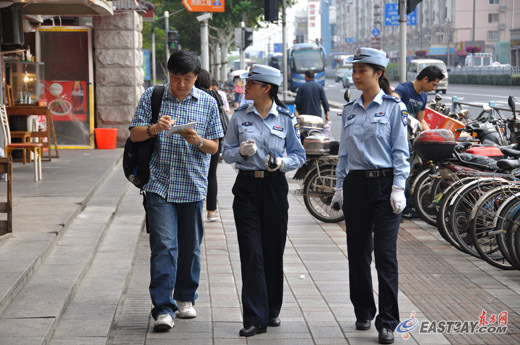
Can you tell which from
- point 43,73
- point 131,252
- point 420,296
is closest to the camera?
point 420,296

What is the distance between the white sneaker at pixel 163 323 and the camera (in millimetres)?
→ 5559

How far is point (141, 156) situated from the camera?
220 inches

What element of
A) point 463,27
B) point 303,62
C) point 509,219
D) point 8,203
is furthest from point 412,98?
point 463,27

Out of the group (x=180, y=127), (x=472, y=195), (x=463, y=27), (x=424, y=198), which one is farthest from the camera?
(x=463, y=27)

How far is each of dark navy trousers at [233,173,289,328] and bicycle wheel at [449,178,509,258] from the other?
2950mm

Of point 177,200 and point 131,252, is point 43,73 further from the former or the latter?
point 177,200

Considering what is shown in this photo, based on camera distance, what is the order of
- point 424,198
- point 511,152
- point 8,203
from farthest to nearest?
point 424,198 < point 511,152 < point 8,203

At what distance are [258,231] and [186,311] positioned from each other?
784 millimetres

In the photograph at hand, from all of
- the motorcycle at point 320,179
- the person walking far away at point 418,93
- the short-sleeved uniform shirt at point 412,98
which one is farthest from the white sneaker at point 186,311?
the short-sleeved uniform shirt at point 412,98

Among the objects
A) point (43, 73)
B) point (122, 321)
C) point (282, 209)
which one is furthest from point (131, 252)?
point (43, 73)

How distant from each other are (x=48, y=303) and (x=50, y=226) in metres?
2.43

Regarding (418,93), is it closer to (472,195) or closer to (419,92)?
(419,92)

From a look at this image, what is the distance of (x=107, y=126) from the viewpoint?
56.3 ft

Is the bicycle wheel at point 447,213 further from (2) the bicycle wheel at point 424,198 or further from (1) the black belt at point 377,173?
(1) the black belt at point 377,173
